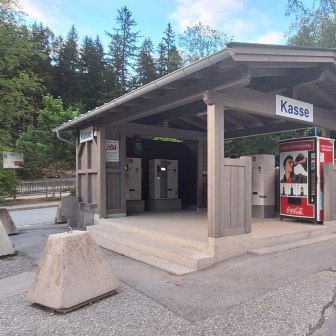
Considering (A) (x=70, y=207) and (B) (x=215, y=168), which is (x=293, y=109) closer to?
(B) (x=215, y=168)

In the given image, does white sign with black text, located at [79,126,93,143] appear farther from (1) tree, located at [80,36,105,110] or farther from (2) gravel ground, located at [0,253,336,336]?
(1) tree, located at [80,36,105,110]

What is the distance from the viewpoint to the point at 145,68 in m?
42.8

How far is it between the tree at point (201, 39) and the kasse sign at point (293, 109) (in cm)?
2299

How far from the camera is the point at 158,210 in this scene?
34.8 feet

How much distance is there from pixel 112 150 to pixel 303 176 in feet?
15.8

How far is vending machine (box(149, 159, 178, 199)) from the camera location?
10641mm

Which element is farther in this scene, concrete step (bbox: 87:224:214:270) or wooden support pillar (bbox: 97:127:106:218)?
wooden support pillar (bbox: 97:127:106:218)

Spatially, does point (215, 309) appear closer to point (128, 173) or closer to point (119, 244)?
point (119, 244)

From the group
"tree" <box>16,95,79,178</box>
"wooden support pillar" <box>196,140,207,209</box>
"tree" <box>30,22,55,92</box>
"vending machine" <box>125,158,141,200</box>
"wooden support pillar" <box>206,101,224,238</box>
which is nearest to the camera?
"wooden support pillar" <box>206,101,224,238</box>

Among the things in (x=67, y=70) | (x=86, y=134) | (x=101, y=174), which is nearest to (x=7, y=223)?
(x=101, y=174)

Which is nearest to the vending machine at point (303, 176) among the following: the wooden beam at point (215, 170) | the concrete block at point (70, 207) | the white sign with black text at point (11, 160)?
the wooden beam at point (215, 170)

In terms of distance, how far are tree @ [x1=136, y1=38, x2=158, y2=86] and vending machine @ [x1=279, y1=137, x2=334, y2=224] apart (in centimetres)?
3418

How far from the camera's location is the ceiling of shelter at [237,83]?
16.7 feet

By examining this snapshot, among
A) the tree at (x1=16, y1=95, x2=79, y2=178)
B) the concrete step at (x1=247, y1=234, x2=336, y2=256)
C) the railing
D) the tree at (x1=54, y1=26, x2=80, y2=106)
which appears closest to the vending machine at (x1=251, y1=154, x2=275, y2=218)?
the concrete step at (x1=247, y1=234, x2=336, y2=256)
